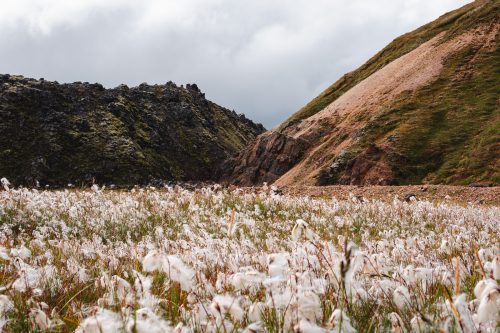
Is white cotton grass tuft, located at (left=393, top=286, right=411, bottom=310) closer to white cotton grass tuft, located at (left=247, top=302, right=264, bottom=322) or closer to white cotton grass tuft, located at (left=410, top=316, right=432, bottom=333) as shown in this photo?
white cotton grass tuft, located at (left=410, top=316, right=432, bottom=333)

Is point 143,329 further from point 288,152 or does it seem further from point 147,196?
point 288,152

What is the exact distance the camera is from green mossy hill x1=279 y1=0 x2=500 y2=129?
197 ft

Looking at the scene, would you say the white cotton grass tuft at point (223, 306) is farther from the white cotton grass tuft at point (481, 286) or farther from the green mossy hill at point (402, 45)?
the green mossy hill at point (402, 45)

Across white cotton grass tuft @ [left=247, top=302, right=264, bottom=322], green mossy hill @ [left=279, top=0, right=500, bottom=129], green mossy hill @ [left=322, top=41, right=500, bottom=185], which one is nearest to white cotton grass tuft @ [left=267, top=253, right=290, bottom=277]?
white cotton grass tuft @ [left=247, top=302, right=264, bottom=322]

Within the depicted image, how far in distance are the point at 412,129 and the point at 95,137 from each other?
54.7m

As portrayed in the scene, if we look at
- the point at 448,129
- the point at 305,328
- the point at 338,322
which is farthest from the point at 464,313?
the point at 448,129

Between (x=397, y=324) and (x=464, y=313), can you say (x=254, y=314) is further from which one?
(x=464, y=313)

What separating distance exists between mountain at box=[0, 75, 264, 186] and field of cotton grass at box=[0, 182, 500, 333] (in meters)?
57.2

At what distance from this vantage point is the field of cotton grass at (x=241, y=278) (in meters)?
2.25

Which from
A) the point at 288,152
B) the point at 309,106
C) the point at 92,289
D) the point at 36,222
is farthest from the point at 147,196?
the point at 309,106

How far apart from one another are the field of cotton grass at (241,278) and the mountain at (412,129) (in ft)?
86.7

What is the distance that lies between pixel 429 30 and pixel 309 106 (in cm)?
2516

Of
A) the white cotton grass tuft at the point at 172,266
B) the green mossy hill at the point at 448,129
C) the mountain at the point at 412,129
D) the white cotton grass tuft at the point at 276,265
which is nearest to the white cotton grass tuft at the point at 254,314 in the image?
the white cotton grass tuft at the point at 276,265

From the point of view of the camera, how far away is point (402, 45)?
7962cm
